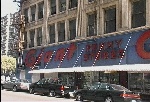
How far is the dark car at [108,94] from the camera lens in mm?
18375

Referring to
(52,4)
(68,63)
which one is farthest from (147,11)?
(52,4)

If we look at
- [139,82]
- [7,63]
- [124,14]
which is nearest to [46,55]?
[124,14]

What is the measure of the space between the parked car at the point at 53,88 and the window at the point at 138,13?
7617 mm

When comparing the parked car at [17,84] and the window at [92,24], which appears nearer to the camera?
the parked car at [17,84]

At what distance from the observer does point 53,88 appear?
85.3 feet

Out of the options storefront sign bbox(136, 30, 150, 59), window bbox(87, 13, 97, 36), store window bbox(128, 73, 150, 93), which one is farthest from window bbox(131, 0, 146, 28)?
window bbox(87, 13, 97, 36)

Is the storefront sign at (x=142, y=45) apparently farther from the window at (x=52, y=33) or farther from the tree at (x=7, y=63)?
the tree at (x=7, y=63)

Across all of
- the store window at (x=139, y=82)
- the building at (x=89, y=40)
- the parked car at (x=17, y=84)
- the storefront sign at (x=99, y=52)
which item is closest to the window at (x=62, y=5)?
→ the building at (x=89, y=40)

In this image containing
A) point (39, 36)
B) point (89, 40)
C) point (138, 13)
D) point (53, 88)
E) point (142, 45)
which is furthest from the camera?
point (39, 36)

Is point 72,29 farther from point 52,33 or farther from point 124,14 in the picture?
point 124,14

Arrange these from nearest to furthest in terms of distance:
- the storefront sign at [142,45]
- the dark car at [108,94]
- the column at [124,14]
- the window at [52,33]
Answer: the dark car at [108,94]
the storefront sign at [142,45]
the column at [124,14]
the window at [52,33]

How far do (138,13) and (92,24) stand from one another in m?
6.55

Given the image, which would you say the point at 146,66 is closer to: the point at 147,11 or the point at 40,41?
the point at 147,11

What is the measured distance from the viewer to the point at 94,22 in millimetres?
31375
